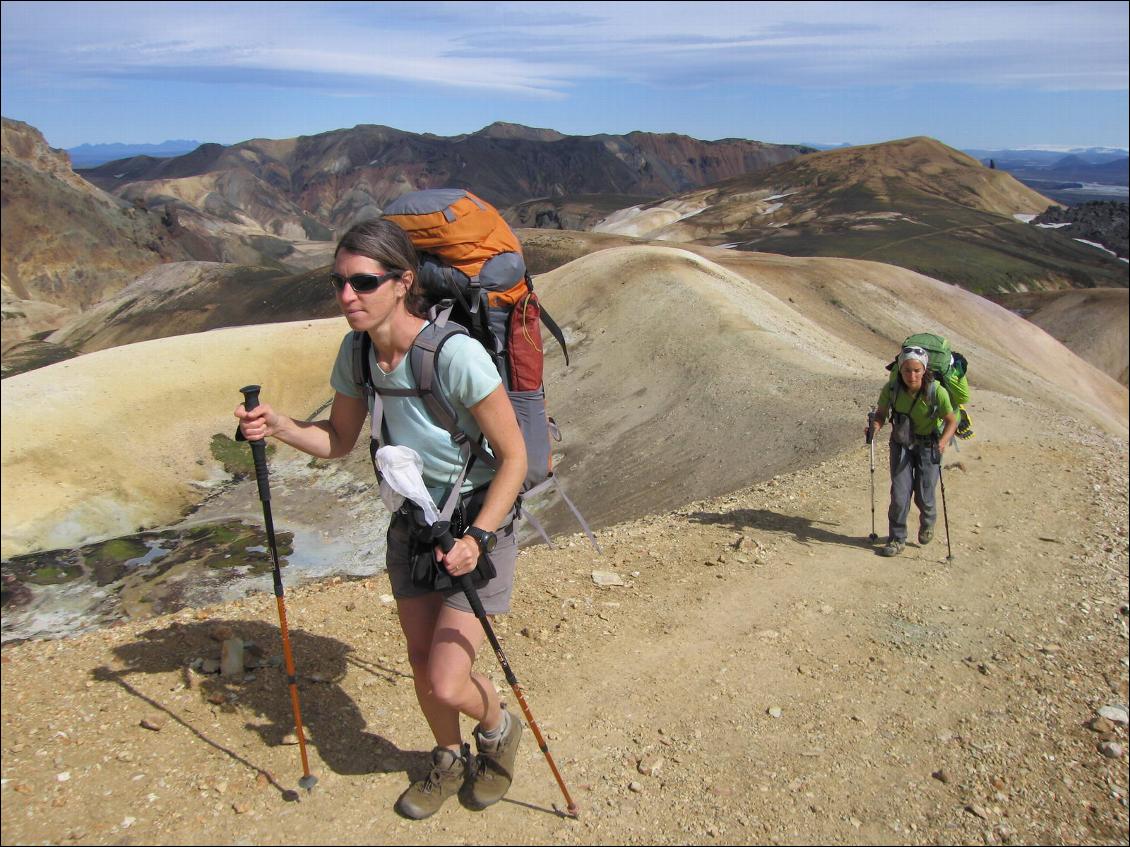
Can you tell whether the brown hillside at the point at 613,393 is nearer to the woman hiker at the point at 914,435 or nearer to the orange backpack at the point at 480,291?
the woman hiker at the point at 914,435

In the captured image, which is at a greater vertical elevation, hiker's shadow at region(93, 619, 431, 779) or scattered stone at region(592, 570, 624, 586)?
hiker's shadow at region(93, 619, 431, 779)

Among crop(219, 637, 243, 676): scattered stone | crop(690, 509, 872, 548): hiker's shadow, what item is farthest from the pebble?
crop(219, 637, 243, 676): scattered stone

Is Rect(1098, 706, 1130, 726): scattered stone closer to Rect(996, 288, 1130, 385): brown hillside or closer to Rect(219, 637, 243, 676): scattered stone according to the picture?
Rect(219, 637, 243, 676): scattered stone

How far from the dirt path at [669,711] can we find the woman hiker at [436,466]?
329mm

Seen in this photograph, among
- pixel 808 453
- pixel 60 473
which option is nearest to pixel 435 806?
pixel 808 453

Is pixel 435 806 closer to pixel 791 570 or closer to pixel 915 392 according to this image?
pixel 791 570

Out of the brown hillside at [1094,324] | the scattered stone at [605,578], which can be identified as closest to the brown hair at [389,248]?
the scattered stone at [605,578]

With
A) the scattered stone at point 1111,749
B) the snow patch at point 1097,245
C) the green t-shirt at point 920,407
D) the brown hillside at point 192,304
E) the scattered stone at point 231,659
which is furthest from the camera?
the snow patch at point 1097,245

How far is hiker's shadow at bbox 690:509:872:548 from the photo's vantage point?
Result: 30.7ft

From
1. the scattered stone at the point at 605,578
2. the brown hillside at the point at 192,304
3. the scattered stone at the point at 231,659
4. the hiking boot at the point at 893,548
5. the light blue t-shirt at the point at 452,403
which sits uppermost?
the light blue t-shirt at the point at 452,403

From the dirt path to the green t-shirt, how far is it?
133 cm

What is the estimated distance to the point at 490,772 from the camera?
4.41 m

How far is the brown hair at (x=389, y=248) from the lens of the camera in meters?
3.75

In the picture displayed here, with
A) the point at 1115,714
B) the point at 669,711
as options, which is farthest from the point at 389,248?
the point at 1115,714
